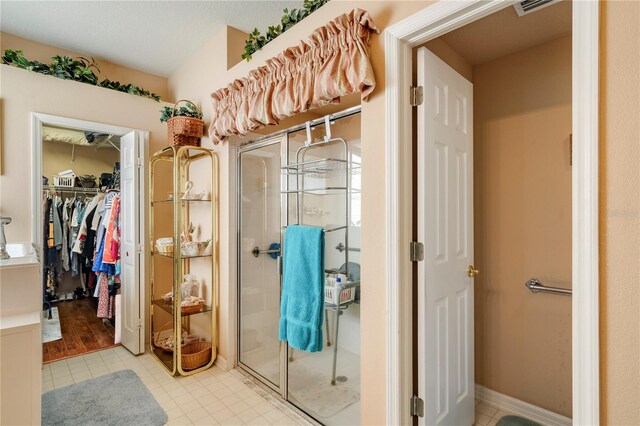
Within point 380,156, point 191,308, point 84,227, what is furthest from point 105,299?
point 380,156

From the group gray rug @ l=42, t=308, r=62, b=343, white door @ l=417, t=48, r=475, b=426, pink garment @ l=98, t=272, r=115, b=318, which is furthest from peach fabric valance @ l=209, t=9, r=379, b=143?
gray rug @ l=42, t=308, r=62, b=343

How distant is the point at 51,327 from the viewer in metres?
3.60

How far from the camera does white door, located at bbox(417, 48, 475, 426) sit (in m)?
1.53

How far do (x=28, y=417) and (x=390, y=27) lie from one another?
2182 millimetres

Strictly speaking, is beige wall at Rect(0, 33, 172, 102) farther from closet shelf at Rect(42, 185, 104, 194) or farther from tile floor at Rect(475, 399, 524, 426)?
tile floor at Rect(475, 399, 524, 426)

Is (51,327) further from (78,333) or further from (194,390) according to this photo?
(194,390)

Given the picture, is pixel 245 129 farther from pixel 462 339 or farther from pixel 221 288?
pixel 462 339

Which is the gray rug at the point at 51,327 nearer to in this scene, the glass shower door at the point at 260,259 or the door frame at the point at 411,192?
the glass shower door at the point at 260,259

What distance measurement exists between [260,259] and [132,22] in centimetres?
214

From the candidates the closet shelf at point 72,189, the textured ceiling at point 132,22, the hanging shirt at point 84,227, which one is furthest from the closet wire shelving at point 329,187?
the closet shelf at point 72,189

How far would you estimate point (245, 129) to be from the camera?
2238 millimetres

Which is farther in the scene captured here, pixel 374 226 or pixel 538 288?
pixel 538 288

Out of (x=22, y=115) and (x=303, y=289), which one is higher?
(x=22, y=115)

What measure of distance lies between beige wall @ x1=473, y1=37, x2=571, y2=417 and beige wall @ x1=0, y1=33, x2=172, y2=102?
124 inches
